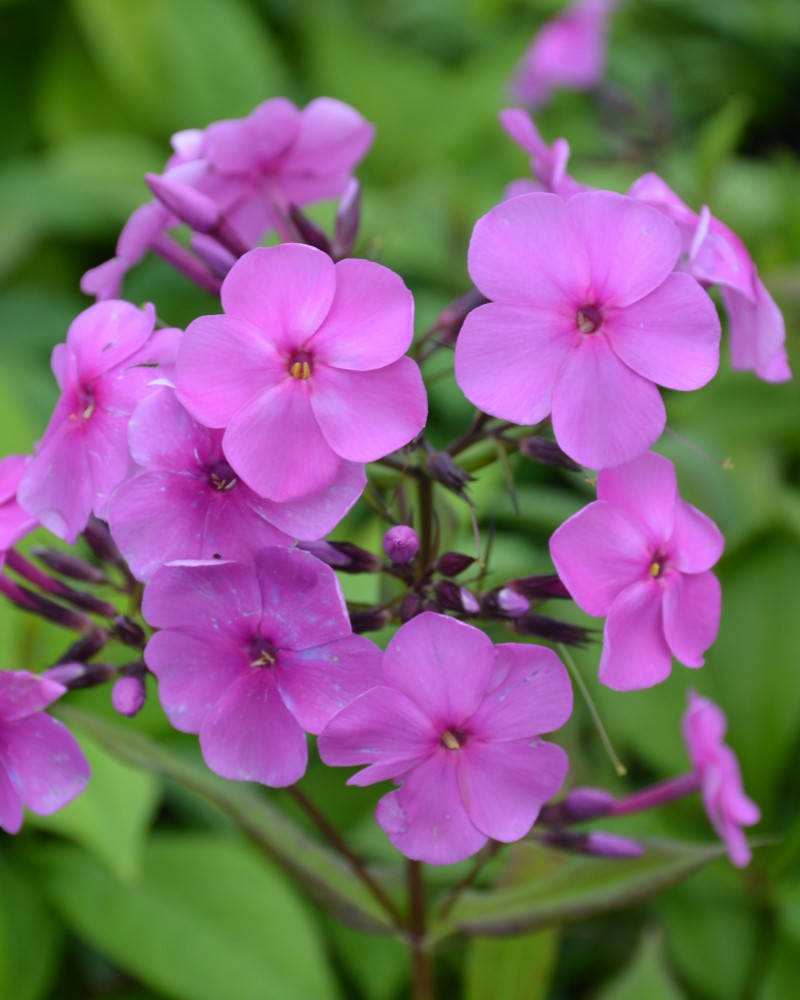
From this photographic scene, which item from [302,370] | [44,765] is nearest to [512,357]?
[302,370]

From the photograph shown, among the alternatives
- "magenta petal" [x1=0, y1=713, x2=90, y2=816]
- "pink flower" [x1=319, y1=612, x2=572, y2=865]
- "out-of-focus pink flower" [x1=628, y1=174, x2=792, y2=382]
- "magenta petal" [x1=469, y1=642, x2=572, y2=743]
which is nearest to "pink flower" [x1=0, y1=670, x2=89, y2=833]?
"magenta petal" [x1=0, y1=713, x2=90, y2=816]

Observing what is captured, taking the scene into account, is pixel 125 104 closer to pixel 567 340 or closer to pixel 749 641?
pixel 749 641

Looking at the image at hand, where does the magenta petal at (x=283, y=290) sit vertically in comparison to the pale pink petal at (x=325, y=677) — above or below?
above

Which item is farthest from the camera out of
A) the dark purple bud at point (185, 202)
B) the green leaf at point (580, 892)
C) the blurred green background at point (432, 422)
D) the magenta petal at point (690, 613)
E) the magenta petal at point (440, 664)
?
the blurred green background at point (432, 422)

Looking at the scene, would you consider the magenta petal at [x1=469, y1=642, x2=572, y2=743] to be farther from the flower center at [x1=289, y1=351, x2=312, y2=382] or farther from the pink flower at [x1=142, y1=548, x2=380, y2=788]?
the flower center at [x1=289, y1=351, x2=312, y2=382]

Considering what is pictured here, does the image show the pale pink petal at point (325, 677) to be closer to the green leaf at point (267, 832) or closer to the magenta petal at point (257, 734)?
the magenta petal at point (257, 734)

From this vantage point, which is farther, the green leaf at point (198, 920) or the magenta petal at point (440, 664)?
the green leaf at point (198, 920)

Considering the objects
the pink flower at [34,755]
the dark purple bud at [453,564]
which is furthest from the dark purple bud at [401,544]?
the pink flower at [34,755]
